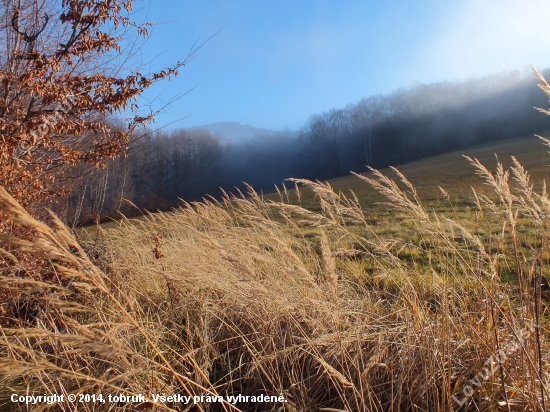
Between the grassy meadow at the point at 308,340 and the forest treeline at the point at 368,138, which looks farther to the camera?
the forest treeline at the point at 368,138

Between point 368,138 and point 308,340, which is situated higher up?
point 368,138

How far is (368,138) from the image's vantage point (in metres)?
71.1

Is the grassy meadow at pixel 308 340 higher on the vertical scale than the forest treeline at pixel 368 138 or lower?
lower

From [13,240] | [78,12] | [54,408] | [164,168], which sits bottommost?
[54,408]

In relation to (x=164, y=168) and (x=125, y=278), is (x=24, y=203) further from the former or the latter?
(x=164, y=168)

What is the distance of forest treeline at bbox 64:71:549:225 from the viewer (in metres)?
58.1

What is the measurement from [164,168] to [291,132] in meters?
45.9

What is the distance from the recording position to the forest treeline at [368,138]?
58.1 m

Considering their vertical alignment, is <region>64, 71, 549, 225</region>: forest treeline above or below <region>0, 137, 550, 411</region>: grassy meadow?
above

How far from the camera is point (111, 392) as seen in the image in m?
1.75

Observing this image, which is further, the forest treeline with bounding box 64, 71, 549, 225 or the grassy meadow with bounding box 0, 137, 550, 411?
the forest treeline with bounding box 64, 71, 549, 225

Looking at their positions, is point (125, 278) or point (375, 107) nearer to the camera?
point (125, 278)

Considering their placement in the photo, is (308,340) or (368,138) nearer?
(308,340)

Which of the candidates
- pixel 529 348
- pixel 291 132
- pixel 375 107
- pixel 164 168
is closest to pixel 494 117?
pixel 375 107
